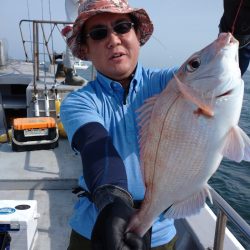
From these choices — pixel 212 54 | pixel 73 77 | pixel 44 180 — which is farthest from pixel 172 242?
pixel 73 77

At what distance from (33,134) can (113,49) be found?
3902 mm

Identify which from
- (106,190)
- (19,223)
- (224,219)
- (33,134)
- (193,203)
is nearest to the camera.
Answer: (106,190)

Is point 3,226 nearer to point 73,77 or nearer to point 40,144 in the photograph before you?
point 40,144

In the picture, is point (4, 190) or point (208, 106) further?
point (4, 190)

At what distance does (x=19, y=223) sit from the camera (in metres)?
2.99

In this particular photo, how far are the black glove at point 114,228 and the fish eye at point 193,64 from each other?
63 cm

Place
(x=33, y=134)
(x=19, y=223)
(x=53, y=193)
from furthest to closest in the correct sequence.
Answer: (x=33, y=134), (x=53, y=193), (x=19, y=223)

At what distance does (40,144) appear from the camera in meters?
5.50

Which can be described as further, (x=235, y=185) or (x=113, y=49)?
(x=235, y=185)

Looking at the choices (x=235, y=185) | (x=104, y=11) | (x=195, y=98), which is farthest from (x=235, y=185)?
(x=195, y=98)

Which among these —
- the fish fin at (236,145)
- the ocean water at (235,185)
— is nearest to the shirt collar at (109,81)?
the fish fin at (236,145)

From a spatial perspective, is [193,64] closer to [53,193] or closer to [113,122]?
[113,122]

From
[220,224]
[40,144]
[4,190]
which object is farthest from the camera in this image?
[40,144]

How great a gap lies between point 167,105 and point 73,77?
6.08m
